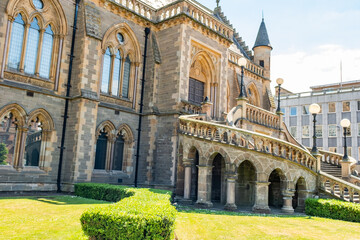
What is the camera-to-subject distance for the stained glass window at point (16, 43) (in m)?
16.7

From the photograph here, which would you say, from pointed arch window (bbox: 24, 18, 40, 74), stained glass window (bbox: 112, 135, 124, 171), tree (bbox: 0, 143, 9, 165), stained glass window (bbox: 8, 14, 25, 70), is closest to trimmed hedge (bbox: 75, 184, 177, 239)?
tree (bbox: 0, 143, 9, 165)

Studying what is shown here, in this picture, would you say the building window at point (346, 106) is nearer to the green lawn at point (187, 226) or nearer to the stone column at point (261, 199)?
the stone column at point (261, 199)

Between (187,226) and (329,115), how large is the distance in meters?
48.0

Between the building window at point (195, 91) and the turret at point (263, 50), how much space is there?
12.0 meters

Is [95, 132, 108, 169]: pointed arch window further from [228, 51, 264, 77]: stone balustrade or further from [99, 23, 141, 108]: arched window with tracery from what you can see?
[228, 51, 264, 77]: stone balustrade

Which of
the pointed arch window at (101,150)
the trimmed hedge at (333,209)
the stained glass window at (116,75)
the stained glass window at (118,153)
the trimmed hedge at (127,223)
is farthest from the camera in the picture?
the stained glass window at (116,75)

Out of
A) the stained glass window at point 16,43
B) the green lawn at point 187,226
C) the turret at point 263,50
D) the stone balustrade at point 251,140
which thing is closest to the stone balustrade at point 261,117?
the stone balustrade at point 251,140

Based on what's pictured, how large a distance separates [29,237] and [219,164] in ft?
46.6

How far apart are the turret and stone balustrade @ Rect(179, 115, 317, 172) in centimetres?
1813

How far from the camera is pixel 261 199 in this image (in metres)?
15.7

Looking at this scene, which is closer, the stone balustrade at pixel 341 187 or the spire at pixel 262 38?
the stone balustrade at pixel 341 187

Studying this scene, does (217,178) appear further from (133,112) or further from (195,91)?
(195,91)

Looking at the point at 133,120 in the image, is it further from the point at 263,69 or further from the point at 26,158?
the point at 263,69

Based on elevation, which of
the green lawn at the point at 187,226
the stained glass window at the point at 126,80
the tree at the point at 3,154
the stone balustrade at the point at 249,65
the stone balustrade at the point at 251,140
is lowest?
the green lawn at the point at 187,226
